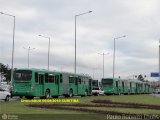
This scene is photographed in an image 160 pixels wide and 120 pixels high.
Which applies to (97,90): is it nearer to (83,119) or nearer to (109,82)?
(109,82)

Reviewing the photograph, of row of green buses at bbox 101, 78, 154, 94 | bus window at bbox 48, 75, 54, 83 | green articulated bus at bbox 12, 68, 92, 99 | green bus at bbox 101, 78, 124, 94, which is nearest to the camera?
green articulated bus at bbox 12, 68, 92, 99

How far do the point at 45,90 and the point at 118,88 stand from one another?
3353 centimetres

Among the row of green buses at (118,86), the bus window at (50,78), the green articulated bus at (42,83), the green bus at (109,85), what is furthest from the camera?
the row of green buses at (118,86)

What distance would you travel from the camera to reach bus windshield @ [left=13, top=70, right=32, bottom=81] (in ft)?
134

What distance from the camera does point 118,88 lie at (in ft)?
247

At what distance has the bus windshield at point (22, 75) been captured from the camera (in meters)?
40.8

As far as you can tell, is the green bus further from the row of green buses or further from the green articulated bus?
the green articulated bus

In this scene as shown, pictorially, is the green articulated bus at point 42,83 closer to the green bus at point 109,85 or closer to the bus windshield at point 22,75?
the bus windshield at point 22,75

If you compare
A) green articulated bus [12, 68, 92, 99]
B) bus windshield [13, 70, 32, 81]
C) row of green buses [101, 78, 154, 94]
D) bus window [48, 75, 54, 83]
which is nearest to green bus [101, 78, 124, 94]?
row of green buses [101, 78, 154, 94]

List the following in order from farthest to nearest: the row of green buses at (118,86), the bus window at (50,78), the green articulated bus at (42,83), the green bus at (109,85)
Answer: the row of green buses at (118,86), the green bus at (109,85), the bus window at (50,78), the green articulated bus at (42,83)

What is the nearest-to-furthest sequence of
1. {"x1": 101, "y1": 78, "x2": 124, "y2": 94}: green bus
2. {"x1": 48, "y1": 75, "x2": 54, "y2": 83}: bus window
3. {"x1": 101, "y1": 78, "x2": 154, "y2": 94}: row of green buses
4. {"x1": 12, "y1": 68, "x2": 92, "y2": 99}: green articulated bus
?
{"x1": 12, "y1": 68, "x2": 92, "y2": 99}: green articulated bus, {"x1": 48, "y1": 75, "x2": 54, "y2": 83}: bus window, {"x1": 101, "y1": 78, "x2": 124, "y2": 94}: green bus, {"x1": 101, "y1": 78, "x2": 154, "y2": 94}: row of green buses

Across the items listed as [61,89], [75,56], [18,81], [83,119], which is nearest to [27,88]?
[18,81]

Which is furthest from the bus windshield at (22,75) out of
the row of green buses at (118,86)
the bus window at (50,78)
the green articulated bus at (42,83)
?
the row of green buses at (118,86)

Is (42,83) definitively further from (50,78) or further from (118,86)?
(118,86)
